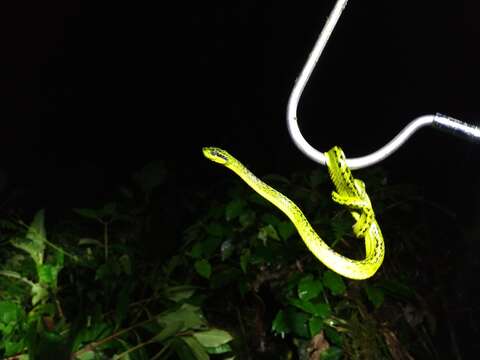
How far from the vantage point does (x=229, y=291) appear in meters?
A: 1.71

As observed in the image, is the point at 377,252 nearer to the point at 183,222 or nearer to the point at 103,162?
the point at 183,222

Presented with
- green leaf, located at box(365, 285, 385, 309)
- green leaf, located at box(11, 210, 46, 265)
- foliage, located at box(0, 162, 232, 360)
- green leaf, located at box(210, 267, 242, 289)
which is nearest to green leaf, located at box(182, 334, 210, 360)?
foliage, located at box(0, 162, 232, 360)

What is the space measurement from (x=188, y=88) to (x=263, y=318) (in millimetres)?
1089

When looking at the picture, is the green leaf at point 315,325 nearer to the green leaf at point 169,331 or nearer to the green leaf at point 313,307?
the green leaf at point 313,307

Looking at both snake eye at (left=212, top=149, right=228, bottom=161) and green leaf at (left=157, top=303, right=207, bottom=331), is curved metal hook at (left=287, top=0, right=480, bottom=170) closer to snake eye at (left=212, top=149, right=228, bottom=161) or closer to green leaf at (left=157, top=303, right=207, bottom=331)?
snake eye at (left=212, top=149, right=228, bottom=161)

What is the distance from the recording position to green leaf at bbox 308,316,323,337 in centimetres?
127

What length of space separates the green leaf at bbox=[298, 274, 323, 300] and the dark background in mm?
614

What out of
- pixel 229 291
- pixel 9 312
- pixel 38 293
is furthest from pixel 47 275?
pixel 229 291

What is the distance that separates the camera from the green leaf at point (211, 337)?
4.45 ft

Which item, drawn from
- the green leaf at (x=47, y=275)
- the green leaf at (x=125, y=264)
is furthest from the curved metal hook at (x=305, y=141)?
the green leaf at (x=47, y=275)

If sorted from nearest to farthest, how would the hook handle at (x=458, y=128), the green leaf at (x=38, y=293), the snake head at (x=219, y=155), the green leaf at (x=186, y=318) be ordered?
the hook handle at (x=458, y=128)
the snake head at (x=219, y=155)
the green leaf at (x=186, y=318)
the green leaf at (x=38, y=293)

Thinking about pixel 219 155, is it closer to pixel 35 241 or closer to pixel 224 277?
pixel 224 277

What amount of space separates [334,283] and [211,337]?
16.6 inches

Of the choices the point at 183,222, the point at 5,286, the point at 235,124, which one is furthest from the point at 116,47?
the point at 5,286
